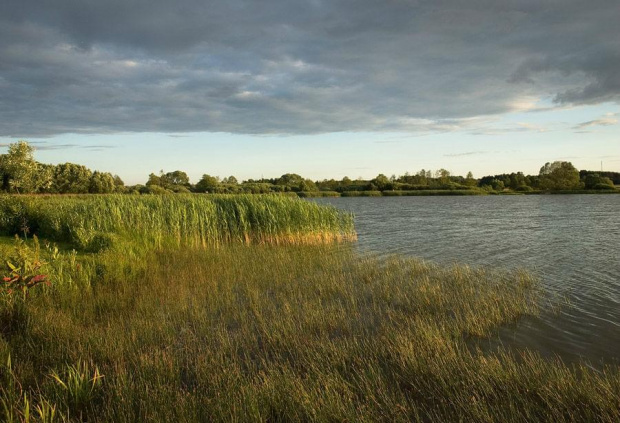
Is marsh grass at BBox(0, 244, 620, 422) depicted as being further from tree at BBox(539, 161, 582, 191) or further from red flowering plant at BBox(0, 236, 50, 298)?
tree at BBox(539, 161, 582, 191)

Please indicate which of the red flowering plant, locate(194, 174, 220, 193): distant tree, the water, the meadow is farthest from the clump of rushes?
locate(194, 174, 220, 193): distant tree

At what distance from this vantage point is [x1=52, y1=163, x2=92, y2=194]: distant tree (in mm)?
64319

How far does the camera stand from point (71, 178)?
66062 millimetres

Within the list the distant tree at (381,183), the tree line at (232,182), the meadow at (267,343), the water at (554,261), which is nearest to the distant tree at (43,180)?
the tree line at (232,182)

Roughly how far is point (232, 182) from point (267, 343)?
122 meters

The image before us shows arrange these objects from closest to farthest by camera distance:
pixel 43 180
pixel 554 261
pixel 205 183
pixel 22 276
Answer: pixel 22 276, pixel 554 261, pixel 43 180, pixel 205 183

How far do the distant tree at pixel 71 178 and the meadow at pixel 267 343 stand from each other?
2279 inches

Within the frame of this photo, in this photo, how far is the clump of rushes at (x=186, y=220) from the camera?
1659cm

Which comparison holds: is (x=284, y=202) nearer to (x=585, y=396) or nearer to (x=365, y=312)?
(x=365, y=312)

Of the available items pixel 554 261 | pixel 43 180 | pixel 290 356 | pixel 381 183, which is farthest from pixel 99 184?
pixel 381 183

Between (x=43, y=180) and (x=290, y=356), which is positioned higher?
(x=43, y=180)

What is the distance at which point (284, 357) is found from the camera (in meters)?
6.51

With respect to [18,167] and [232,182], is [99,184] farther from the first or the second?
[232,182]

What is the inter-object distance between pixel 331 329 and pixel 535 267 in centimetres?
1091
